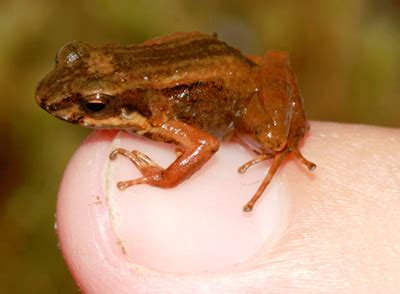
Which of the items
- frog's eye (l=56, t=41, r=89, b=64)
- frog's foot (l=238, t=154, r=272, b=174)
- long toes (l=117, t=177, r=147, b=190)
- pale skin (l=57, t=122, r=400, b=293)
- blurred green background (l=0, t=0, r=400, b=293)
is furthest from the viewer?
blurred green background (l=0, t=0, r=400, b=293)

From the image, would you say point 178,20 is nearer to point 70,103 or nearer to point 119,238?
point 70,103

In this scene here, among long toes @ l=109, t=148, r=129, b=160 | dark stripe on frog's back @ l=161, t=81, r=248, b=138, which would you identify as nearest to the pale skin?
long toes @ l=109, t=148, r=129, b=160

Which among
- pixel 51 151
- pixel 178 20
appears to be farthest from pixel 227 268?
pixel 178 20

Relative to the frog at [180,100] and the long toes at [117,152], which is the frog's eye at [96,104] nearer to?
the frog at [180,100]

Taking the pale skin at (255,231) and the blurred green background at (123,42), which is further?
the blurred green background at (123,42)

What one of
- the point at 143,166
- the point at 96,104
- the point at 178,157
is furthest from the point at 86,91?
the point at 178,157

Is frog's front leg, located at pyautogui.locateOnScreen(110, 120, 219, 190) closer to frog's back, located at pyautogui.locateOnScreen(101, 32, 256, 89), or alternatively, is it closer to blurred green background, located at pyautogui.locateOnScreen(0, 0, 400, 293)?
frog's back, located at pyautogui.locateOnScreen(101, 32, 256, 89)

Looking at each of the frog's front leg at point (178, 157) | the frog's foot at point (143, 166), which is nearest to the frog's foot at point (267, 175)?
the frog's front leg at point (178, 157)
